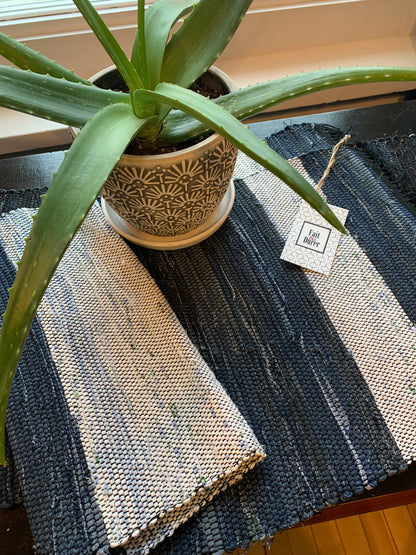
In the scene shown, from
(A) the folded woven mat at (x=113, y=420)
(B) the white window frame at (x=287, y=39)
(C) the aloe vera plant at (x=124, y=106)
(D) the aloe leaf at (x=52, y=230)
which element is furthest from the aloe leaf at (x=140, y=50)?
(B) the white window frame at (x=287, y=39)

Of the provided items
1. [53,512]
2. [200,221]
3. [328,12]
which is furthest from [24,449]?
[328,12]

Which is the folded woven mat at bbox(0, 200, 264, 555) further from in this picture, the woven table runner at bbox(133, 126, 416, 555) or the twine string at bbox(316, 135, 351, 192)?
the twine string at bbox(316, 135, 351, 192)

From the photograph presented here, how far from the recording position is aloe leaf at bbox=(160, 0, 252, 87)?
463 mm

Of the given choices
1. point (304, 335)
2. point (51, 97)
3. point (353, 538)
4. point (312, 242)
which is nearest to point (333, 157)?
point (312, 242)

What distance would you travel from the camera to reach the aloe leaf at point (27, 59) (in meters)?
0.44

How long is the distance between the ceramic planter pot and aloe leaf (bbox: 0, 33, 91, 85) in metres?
0.08

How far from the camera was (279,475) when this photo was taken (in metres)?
0.49

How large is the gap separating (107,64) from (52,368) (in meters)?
0.64

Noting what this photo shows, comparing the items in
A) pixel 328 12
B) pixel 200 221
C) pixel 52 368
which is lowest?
pixel 52 368

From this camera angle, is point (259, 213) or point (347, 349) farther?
point (259, 213)

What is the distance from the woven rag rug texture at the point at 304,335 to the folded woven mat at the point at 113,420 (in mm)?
32

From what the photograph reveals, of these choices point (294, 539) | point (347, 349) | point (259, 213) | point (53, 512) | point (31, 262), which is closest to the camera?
point (31, 262)

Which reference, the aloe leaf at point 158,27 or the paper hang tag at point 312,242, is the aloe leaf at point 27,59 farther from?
the paper hang tag at point 312,242

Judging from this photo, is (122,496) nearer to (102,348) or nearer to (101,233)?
(102,348)
